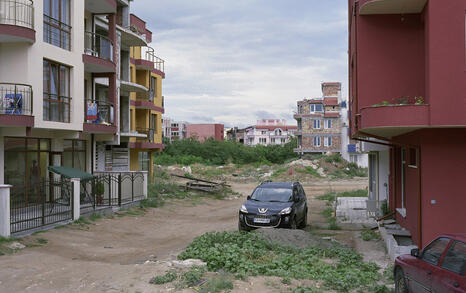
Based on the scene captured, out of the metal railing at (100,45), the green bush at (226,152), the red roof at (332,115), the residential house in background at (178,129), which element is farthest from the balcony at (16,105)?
the residential house in background at (178,129)

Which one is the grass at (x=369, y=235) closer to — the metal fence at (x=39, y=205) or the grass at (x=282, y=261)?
the grass at (x=282, y=261)

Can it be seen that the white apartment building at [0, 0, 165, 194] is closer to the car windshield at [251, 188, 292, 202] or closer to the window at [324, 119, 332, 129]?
the car windshield at [251, 188, 292, 202]

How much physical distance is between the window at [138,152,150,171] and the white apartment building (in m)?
9.13

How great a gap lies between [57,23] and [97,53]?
12.6ft

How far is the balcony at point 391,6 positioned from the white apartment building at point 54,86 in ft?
36.7

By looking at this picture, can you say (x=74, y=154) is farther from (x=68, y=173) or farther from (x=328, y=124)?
(x=328, y=124)

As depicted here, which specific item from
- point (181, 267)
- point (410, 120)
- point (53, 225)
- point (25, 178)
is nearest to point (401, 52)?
point (410, 120)

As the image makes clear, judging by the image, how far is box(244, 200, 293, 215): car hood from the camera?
47.6ft

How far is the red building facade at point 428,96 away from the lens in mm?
9359

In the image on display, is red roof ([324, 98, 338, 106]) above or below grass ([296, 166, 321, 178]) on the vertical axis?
above

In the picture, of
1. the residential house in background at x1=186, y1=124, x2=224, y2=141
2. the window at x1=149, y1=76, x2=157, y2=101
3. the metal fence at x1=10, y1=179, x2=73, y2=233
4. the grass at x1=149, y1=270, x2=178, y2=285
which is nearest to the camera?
the grass at x1=149, y1=270, x2=178, y2=285

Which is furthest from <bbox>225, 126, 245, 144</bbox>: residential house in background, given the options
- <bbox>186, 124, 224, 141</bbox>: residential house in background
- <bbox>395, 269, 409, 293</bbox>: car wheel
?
<bbox>395, 269, 409, 293</bbox>: car wheel

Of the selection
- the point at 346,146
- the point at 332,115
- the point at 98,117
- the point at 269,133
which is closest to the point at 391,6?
the point at 98,117

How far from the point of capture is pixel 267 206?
14867 mm
